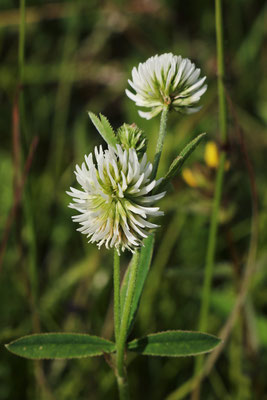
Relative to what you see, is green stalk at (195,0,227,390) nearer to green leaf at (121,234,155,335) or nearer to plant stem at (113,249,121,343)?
green leaf at (121,234,155,335)

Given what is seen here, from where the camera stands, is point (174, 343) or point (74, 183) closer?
point (174, 343)

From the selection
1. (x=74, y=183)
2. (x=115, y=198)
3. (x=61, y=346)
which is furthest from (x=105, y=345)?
(x=74, y=183)

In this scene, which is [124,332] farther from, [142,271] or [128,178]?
[128,178]

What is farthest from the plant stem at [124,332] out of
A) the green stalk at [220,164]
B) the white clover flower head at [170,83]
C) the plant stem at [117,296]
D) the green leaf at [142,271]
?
the green stalk at [220,164]

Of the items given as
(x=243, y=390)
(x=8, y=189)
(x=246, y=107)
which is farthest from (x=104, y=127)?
(x=246, y=107)

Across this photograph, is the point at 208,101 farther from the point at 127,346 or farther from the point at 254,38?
the point at 127,346

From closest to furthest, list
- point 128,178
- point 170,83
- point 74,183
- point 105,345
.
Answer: point 128,178
point 170,83
point 105,345
point 74,183
